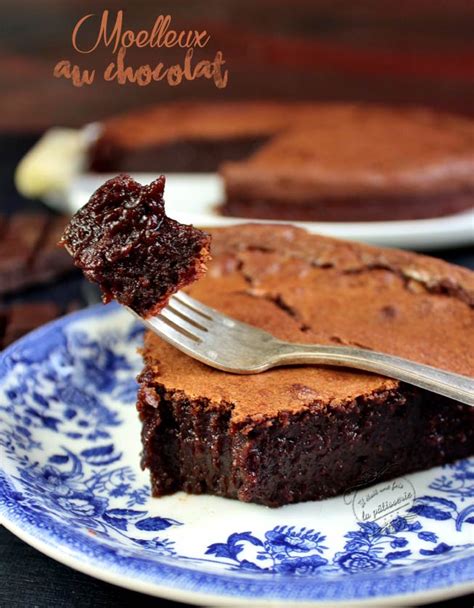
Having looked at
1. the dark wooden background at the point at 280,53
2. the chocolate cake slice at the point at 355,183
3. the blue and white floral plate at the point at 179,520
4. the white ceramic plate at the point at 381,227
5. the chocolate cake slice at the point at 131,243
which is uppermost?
the dark wooden background at the point at 280,53

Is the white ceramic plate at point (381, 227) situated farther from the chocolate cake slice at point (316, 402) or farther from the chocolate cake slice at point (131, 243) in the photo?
the chocolate cake slice at point (131, 243)

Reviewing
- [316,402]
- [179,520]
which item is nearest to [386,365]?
[316,402]

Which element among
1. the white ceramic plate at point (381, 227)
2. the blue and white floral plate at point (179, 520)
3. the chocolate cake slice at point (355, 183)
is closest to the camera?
the blue and white floral plate at point (179, 520)

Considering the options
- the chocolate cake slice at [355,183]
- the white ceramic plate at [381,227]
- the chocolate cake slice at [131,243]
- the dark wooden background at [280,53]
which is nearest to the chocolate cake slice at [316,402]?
the chocolate cake slice at [131,243]

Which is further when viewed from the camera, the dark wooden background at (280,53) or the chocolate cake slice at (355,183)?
the dark wooden background at (280,53)

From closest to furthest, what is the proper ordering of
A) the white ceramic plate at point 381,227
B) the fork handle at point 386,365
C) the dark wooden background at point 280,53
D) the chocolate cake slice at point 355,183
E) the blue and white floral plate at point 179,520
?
the blue and white floral plate at point 179,520 < the fork handle at point 386,365 < the white ceramic plate at point 381,227 < the chocolate cake slice at point 355,183 < the dark wooden background at point 280,53

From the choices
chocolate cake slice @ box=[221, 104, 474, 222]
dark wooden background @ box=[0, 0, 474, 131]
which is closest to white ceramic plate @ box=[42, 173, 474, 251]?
chocolate cake slice @ box=[221, 104, 474, 222]
